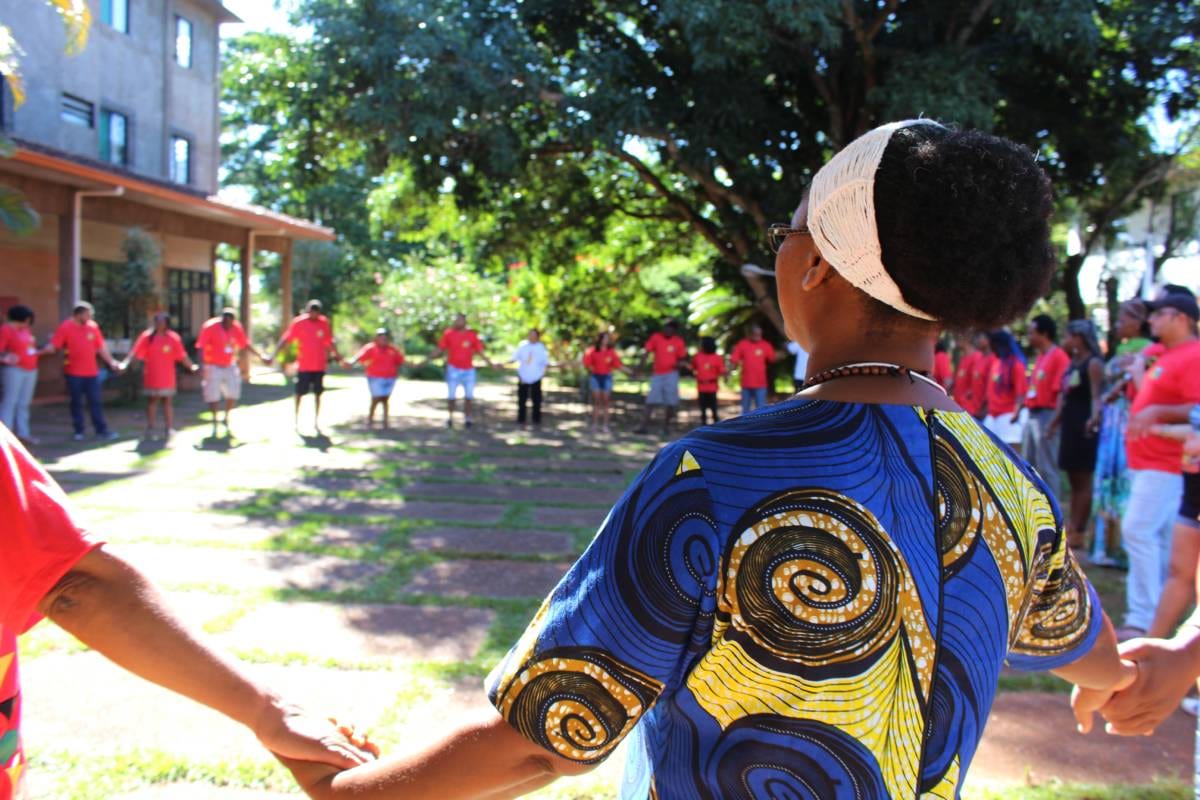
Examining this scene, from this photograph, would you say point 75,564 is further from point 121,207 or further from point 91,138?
point 91,138

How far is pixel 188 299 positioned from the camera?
71.4ft

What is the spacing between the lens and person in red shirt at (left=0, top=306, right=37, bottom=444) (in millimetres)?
10422

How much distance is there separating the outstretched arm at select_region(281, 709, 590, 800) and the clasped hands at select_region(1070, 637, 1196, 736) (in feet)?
3.88

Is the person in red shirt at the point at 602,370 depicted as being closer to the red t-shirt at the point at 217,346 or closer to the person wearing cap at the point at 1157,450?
the red t-shirt at the point at 217,346

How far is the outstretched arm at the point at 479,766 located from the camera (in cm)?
126

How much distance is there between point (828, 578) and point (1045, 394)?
740 centimetres

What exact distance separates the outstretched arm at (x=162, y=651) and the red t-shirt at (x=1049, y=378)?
735 cm

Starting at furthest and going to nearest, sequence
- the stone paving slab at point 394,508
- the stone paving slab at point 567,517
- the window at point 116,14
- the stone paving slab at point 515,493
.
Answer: the window at point 116,14
the stone paving slab at point 515,493
the stone paving slab at point 394,508
the stone paving slab at point 567,517

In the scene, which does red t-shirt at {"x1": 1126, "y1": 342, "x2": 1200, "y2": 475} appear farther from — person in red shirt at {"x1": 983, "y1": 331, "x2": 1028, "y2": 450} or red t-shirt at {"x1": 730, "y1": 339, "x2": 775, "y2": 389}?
red t-shirt at {"x1": 730, "y1": 339, "x2": 775, "y2": 389}

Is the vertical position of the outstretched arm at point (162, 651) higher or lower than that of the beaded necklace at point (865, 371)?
lower

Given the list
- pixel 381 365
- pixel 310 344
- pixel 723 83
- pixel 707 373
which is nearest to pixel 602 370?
pixel 707 373

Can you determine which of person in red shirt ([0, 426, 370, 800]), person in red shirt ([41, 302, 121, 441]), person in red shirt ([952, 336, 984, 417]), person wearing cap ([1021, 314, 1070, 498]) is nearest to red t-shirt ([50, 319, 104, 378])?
person in red shirt ([41, 302, 121, 441])

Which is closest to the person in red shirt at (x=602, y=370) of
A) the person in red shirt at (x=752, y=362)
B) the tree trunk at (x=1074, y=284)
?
the person in red shirt at (x=752, y=362)

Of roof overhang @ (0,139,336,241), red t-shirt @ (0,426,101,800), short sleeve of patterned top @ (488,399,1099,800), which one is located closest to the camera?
short sleeve of patterned top @ (488,399,1099,800)
